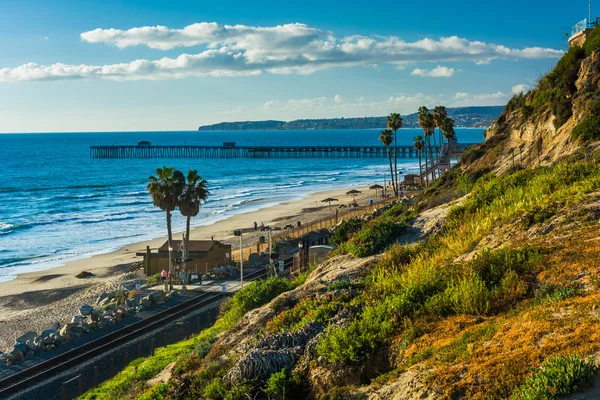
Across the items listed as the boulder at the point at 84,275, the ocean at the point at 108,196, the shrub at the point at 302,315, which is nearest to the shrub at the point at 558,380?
the shrub at the point at 302,315

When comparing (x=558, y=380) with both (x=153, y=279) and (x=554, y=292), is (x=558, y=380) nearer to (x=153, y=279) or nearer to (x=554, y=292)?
(x=554, y=292)

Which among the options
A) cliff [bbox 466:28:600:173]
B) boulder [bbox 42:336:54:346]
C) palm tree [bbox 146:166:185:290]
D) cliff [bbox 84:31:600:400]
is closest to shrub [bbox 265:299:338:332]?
cliff [bbox 84:31:600:400]

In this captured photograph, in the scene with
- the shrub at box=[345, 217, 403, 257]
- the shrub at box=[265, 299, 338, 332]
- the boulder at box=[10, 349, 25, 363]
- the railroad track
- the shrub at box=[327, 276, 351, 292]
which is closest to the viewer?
the shrub at box=[265, 299, 338, 332]

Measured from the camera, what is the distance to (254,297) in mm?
18312

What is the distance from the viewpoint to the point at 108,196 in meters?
94.8

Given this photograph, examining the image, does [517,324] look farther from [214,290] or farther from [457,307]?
[214,290]

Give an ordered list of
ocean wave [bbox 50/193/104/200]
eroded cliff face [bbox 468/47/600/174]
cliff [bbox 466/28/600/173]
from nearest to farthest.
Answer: cliff [bbox 466/28/600/173]
eroded cliff face [bbox 468/47/600/174]
ocean wave [bbox 50/193/104/200]

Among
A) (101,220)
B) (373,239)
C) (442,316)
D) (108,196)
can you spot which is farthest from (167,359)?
(108,196)

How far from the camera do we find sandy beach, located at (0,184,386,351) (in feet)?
110

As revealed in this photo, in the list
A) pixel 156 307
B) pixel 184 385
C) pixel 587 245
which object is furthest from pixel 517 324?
pixel 156 307

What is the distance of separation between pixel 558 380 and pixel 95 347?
22143 mm

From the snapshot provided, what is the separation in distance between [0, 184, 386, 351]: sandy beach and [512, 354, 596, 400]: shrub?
2691 centimetres

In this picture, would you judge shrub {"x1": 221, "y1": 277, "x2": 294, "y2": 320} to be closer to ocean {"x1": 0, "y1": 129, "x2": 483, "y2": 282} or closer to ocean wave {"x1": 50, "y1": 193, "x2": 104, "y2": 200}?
ocean {"x1": 0, "y1": 129, "x2": 483, "y2": 282}

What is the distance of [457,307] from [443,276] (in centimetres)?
148
